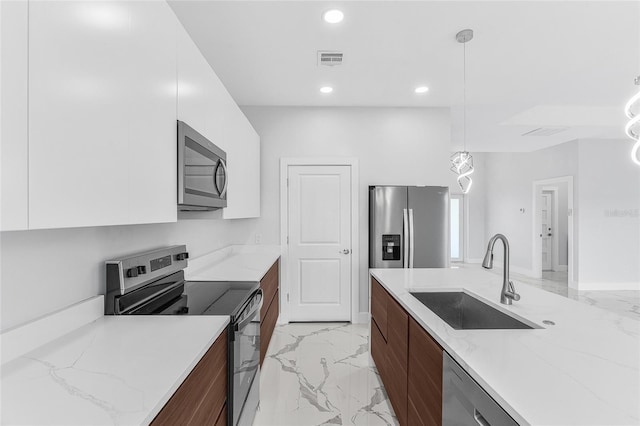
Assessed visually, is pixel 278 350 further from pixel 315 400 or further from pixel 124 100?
pixel 124 100

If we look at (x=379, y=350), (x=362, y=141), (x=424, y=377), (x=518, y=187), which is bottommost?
(x=379, y=350)

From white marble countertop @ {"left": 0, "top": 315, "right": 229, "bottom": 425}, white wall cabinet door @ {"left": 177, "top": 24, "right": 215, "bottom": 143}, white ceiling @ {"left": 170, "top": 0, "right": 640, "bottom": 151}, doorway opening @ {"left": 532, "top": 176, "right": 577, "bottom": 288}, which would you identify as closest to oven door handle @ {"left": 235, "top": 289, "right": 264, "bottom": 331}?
white marble countertop @ {"left": 0, "top": 315, "right": 229, "bottom": 425}

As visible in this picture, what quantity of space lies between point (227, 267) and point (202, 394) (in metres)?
1.74

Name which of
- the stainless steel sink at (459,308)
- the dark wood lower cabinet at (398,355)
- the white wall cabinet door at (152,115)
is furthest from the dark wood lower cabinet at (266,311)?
the white wall cabinet door at (152,115)

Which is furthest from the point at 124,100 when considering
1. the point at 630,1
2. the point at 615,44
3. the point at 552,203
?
the point at 552,203

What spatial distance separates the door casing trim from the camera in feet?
13.0

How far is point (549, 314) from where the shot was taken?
4.83 ft

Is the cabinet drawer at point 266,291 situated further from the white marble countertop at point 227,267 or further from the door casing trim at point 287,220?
the door casing trim at point 287,220

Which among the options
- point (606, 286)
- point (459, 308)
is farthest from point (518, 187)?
point (459, 308)

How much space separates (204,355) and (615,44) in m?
3.56

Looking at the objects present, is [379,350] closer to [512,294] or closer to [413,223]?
[512,294]

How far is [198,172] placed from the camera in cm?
179

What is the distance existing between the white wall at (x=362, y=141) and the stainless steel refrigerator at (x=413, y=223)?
0.98 ft

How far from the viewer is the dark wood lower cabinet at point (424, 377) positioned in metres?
1.25
